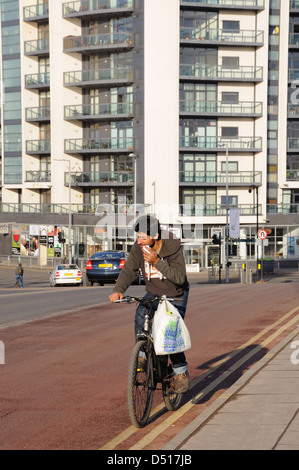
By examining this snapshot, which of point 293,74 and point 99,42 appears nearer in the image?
point 99,42

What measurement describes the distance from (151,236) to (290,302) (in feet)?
45.7

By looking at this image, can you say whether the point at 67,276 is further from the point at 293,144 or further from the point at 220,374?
the point at 293,144

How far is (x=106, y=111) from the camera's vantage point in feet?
207

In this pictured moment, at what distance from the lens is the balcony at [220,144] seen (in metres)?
61.8

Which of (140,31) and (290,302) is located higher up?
(140,31)

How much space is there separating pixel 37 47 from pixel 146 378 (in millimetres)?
64111

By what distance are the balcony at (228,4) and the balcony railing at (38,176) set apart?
66.6 feet

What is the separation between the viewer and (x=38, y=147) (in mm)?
67188

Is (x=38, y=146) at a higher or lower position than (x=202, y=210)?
higher

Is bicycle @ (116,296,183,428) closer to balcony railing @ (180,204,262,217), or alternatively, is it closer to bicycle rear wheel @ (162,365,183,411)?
bicycle rear wheel @ (162,365,183,411)

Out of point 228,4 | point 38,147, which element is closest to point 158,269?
point 228,4

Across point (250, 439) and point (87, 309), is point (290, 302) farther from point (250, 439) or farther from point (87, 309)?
point (250, 439)

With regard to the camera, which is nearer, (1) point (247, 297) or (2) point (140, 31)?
(1) point (247, 297)
